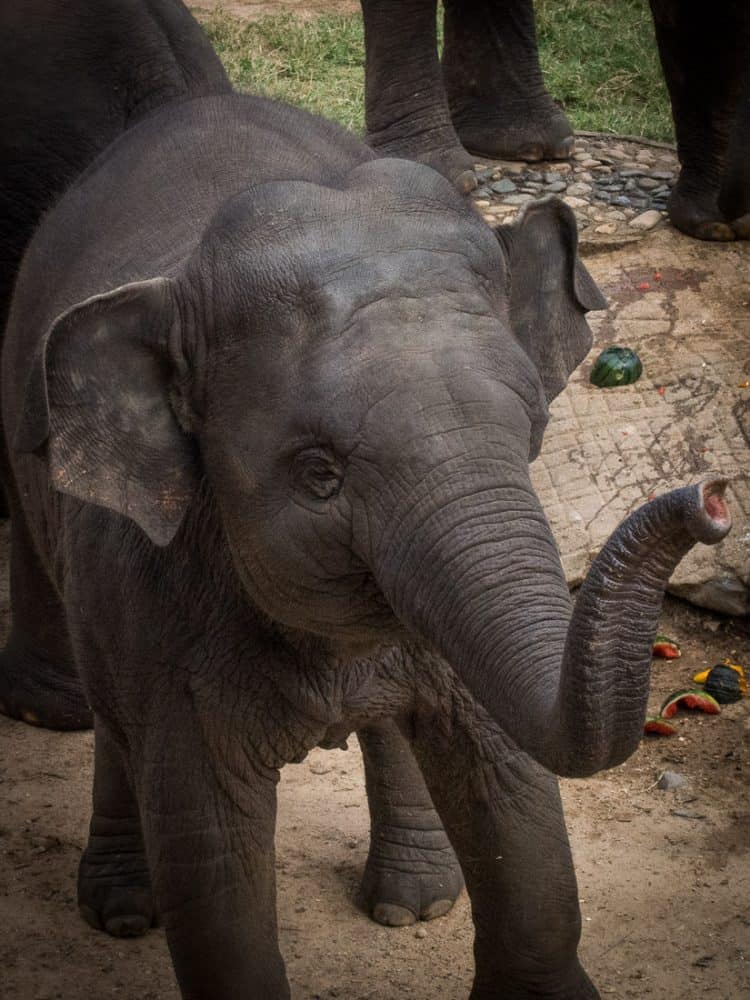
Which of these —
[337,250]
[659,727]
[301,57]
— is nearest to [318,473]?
[337,250]

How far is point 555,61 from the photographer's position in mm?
8711

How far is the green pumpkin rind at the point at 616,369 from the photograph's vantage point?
571 centimetres

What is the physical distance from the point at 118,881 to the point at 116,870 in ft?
0.08

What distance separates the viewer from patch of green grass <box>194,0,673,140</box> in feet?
26.4

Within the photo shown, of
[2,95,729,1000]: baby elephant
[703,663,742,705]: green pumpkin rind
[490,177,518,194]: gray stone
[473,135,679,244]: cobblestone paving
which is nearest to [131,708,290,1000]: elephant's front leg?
[2,95,729,1000]: baby elephant

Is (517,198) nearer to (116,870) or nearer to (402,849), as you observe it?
(402,849)

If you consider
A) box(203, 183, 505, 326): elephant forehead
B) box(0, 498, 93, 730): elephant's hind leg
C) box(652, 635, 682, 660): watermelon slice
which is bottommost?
box(652, 635, 682, 660): watermelon slice

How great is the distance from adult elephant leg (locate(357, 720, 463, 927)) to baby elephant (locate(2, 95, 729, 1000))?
671 millimetres

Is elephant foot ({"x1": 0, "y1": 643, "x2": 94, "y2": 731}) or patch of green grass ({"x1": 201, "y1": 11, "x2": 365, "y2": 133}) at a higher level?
elephant foot ({"x1": 0, "y1": 643, "x2": 94, "y2": 731})

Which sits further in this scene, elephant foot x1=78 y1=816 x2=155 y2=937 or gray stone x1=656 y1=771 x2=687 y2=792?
gray stone x1=656 y1=771 x2=687 y2=792

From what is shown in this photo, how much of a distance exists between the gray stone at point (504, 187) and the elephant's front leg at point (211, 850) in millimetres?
3798

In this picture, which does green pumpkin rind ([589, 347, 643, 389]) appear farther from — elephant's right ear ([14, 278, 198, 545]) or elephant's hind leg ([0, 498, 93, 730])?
elephant's right ear ([14, 278, 198, 545])

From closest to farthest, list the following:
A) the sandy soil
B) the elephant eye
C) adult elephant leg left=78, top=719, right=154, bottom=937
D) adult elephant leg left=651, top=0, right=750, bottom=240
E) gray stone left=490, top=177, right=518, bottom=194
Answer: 1. the elephant eye
2. the sandy soil
3. adult elephant leg left=78, top=719, right=154, bottom=937
4. adult elephant leg left=651, top=0, right=750, bottom=240
5. gray stone left=490, top=177, right=518, bottom=194

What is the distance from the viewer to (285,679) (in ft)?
9.95
